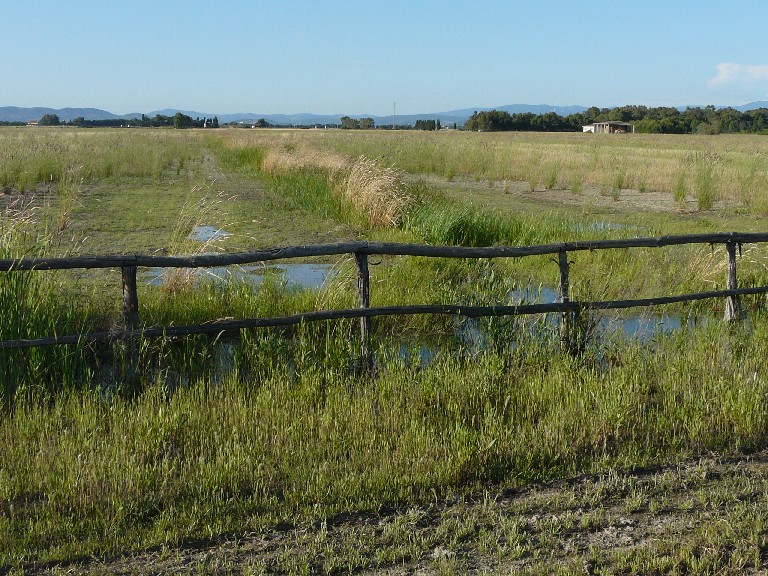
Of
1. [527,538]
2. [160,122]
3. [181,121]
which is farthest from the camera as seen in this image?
[160,122]

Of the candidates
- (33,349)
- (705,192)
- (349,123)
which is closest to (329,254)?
(33,349)

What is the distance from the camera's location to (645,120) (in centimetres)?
8962

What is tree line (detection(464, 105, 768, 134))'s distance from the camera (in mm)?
85188

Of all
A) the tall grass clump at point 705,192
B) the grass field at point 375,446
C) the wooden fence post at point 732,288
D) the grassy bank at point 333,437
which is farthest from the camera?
the tall grass clump at point 705,192

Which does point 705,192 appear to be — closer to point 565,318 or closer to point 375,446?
point 565,318

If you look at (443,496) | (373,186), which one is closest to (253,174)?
(373,186)

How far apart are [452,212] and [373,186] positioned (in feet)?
7.94

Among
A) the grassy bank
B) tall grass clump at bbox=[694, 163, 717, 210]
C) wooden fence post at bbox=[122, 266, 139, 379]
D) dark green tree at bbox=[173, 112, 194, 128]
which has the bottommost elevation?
the grassy bank

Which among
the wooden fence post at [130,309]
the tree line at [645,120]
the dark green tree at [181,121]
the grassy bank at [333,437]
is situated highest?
the dark green tree at [181,121]

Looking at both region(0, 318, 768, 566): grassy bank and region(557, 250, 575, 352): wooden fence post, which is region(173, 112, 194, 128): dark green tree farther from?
region(0, 318, 768, 566): grassy bank

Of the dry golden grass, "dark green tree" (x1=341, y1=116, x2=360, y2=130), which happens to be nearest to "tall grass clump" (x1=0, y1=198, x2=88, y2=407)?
the dry golden grass

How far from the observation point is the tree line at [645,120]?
3354 inches

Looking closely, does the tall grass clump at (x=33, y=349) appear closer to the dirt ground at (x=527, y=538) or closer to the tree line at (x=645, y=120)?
the dirt ground at (x=527, y=538)

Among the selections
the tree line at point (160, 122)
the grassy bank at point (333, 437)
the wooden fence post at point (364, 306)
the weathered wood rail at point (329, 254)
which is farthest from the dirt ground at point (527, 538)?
the tree line at point (160, 122)
